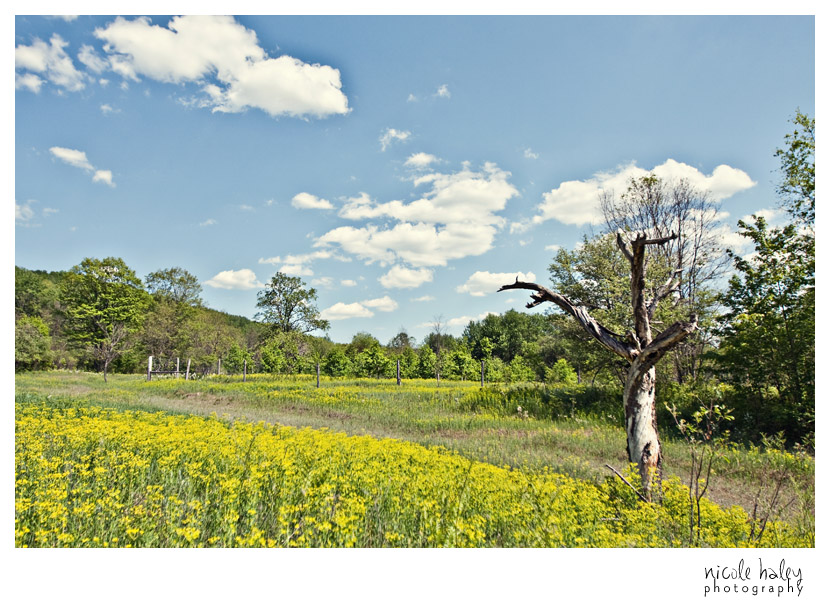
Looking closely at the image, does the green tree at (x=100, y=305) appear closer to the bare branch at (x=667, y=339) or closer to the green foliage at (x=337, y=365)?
the green foliage at (x=337, y=365)

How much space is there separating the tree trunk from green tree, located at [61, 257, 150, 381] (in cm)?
3754

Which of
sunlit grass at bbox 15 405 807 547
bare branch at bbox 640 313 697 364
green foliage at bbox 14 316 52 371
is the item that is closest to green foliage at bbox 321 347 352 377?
green foliage at bbox 14 316 52 371

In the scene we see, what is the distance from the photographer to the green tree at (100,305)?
3325 cm

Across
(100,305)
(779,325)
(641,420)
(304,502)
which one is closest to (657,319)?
(779,325)

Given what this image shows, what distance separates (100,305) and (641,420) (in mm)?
40170

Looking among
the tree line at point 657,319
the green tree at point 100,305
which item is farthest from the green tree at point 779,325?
the green tree at point 100,305

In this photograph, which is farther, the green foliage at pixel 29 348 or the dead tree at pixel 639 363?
the green foliage at pixel 29 348

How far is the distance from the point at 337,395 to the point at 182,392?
24.5 feet

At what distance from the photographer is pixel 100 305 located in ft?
111

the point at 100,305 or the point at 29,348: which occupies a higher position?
the point at 100,305

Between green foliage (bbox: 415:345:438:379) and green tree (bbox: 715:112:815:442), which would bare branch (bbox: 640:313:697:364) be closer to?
green tree (bbox: 715:112:815:442)

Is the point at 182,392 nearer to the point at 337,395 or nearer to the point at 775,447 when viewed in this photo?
the point at 337,395

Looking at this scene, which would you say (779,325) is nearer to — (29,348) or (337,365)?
(337,365)

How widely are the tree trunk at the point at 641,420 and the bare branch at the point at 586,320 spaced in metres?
0.23
